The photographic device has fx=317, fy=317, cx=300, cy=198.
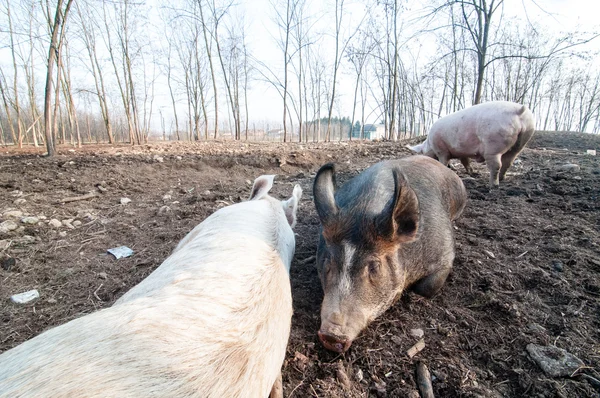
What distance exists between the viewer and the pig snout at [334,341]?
1.99 m

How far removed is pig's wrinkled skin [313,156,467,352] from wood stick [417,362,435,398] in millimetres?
418

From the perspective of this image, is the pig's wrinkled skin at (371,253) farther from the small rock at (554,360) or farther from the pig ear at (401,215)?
the small rock at (554,360)

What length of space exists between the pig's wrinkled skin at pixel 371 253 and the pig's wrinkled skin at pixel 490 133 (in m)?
4.28

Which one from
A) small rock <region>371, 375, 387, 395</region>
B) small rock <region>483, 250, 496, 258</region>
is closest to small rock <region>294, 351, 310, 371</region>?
small rock <region>371, 375, 387, 395</region>

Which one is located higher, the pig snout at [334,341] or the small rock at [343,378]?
the pig snout at [334,341]

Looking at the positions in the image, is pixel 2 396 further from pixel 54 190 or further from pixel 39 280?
pixel 54 190

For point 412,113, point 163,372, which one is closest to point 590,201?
point 163,372

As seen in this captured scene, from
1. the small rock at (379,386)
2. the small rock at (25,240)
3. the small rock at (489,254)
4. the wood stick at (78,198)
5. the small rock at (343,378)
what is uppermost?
the wood stick at (78,198)

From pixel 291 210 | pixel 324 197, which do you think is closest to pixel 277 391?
pixel 324 197

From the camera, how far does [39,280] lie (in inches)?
114

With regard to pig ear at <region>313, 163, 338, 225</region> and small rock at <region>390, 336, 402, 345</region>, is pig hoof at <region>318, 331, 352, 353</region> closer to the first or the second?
small rock at <region>390, 336, 402, 345</region>

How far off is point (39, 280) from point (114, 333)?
2458 millimetres

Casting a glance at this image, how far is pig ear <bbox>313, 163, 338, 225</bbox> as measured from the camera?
259 cm

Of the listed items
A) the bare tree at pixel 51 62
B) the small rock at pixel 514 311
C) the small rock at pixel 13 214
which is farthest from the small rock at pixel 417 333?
the bare tree at pixel 51 62
